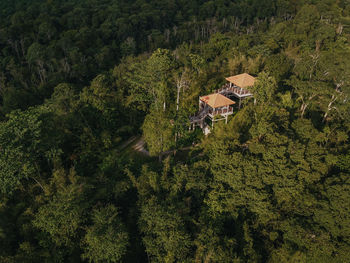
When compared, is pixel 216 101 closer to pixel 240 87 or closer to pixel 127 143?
pixel 240 87

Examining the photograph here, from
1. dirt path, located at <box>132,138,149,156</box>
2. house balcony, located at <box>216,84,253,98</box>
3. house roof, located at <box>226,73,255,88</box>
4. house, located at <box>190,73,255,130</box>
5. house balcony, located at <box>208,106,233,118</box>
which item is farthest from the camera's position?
house balcony, located at <box>216,84,253,98</box>

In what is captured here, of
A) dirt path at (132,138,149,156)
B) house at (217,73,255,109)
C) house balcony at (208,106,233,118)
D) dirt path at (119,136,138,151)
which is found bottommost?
dirt path at (119,136,138,151)

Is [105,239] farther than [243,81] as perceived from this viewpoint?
No

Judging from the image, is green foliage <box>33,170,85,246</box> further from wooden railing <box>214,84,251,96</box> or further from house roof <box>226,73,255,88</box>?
house roof <box>226,73,255,88</box>

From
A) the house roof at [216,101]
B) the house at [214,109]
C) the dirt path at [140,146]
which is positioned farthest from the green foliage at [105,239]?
the house roof at [216,101]

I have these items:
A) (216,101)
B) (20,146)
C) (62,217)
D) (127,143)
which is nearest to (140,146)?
(127,143)

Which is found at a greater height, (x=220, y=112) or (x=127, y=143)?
(x=220, y=112)

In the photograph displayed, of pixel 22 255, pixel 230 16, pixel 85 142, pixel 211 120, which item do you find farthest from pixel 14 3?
pixel 22 255

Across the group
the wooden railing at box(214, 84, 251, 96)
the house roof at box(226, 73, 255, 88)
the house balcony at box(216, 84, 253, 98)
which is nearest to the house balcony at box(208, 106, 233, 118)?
the house balcony at box(216, 84, 253, 98)

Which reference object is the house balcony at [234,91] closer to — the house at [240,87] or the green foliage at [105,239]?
the house at [240,87]
